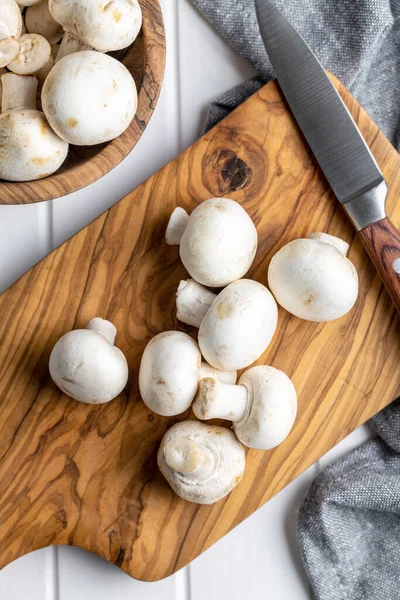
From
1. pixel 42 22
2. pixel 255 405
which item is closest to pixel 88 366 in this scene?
pixel 255 405

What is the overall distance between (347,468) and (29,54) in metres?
0.76

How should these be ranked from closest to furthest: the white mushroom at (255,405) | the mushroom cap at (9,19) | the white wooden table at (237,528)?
the mushroom cap at (9,19), the white mushroom at (255,405), the white wooden table at (237,528)

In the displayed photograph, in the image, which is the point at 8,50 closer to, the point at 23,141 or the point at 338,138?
the point at 23,141

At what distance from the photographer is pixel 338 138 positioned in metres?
0.95

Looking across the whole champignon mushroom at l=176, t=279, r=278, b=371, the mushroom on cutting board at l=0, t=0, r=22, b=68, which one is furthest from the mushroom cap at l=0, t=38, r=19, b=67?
the whole champignon mushroom at l=176, t=279, r=278, b=371

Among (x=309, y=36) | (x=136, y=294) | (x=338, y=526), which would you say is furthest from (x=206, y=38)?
(x=338, y=526)

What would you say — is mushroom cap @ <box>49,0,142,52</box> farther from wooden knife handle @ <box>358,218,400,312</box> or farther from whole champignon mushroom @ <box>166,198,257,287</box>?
wooden knife handle @ <box>358,218,400,312</box>

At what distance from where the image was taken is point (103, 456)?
3.07 ft

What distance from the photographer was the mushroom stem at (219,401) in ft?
2.77

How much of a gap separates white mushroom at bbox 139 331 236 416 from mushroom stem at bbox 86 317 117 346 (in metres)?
0.06

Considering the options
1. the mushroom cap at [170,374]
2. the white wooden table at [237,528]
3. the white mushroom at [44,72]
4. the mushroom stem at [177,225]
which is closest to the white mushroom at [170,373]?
the mushroom cap at [170,374]

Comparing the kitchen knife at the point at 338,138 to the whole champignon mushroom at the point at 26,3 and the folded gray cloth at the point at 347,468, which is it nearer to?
the folded gray cloth at the point at 347,468

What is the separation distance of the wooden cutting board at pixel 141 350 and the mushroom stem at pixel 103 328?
0.03 metres

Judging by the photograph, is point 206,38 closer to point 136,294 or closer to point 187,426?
point 136,294
